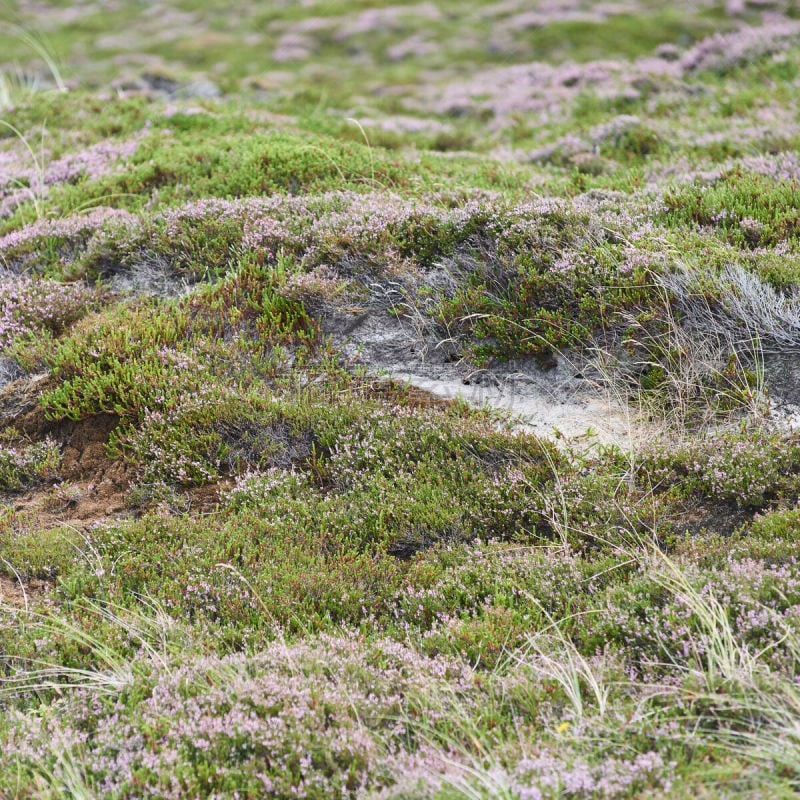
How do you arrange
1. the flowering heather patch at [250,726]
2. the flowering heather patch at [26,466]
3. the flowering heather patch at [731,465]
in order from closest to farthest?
the flowering heather patch at [250,726], the flowering heather patch at [731,465], the flowering heather patch at [26,466]

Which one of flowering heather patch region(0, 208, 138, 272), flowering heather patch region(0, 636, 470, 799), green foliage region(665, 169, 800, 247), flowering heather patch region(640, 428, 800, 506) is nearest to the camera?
flowering heather patch region(0, 636, 470, 799)

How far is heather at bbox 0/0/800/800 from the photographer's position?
3754mm

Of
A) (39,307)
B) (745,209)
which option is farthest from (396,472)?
(745,209)

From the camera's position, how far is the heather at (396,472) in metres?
3.75

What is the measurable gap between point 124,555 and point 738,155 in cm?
1013

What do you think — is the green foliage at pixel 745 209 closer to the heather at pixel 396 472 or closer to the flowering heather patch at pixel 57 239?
the heather at pixel 396 472

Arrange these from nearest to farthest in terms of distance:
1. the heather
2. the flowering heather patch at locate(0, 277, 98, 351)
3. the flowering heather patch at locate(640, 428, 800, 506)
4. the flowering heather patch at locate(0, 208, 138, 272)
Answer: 1. the heather
2. the flowering heather patch at locate(640, 428, 800, 506)
3. the flowering heather patch at locate(0, 277, 98, 351)
4. the flowering heather patch at locate(0, 208, 138, 272)

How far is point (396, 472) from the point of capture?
5.76m

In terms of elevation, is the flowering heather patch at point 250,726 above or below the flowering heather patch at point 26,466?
below

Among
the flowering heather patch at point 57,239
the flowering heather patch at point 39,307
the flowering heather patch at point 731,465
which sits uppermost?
the flowering heather patch at point 57,239

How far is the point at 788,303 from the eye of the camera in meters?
6.12

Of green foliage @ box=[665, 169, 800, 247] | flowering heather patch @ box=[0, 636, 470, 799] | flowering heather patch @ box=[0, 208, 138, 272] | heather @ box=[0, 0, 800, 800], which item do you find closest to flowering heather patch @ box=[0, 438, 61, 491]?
heather @ box=[0, 0, 800, 800]

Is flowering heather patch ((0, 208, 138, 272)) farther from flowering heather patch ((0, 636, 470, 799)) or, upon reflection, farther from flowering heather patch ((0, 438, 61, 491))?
flowering heather patch ((0, 636, 470, 799))

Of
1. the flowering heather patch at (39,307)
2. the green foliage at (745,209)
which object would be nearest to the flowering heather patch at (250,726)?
the flowering heather patch at (39,307)
